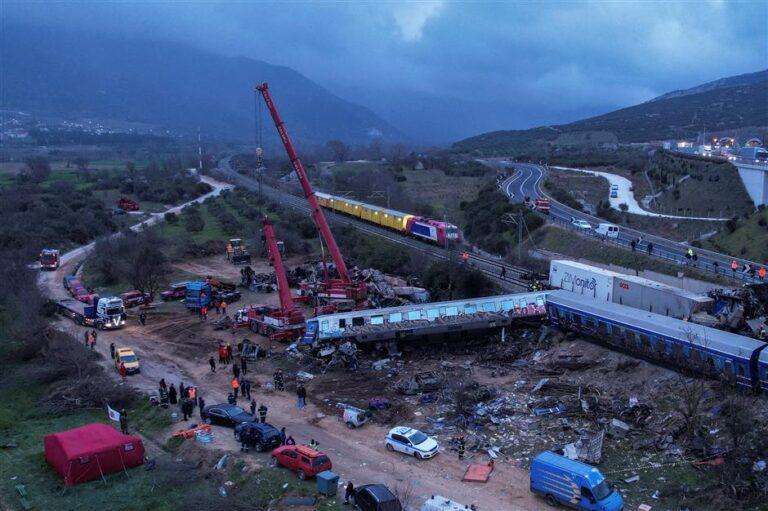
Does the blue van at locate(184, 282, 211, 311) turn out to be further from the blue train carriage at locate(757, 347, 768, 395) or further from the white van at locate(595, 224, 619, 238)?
the blue train carriage at locate(757, 347, 768, 395)

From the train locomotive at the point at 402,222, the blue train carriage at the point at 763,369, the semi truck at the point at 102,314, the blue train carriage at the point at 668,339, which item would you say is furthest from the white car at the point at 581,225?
the semi truck at the point at 102,314

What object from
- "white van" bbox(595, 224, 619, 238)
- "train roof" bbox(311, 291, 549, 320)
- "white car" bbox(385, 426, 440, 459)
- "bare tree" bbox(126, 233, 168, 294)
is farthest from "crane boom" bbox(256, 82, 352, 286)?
"white van" bbox(595, 224, 619, 238)

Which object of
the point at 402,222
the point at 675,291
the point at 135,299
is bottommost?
the point at 135,299

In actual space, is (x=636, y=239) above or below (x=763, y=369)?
above

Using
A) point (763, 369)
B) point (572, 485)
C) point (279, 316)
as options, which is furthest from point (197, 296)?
point (763, 369)

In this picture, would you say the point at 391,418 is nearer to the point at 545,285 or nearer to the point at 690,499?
the point at 690,499

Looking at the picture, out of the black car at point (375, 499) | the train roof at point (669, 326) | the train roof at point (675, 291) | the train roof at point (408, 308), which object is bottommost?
→ the black car at point (375, 499)

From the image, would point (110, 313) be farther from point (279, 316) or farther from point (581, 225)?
point (581, 225)

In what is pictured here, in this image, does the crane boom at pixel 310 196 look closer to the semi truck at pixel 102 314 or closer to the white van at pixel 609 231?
the semi truck at pixel 102 314

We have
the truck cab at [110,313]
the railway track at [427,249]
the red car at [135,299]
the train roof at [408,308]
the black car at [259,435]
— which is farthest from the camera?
the red car at [135,299]
